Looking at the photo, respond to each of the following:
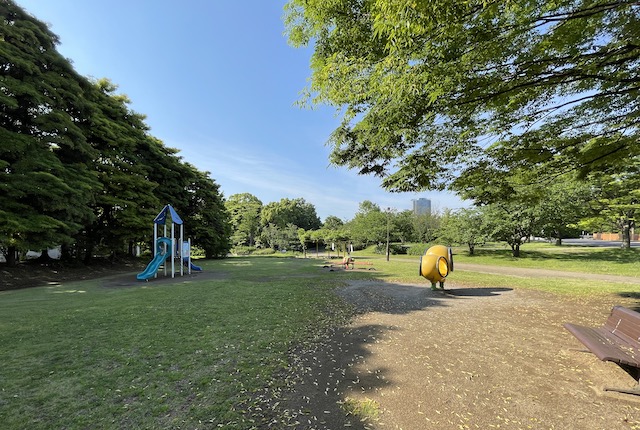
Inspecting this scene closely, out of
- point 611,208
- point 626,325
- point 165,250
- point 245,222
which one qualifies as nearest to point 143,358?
point 626,325

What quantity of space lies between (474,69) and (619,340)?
→ 153 inches

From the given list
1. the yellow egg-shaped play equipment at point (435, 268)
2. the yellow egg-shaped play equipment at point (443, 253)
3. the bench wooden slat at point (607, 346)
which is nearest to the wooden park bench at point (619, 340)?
the bench wooden slat at point (607, 346)

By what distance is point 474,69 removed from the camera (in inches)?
160

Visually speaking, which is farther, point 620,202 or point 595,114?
point 620,202

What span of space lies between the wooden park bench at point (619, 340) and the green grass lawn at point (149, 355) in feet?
11.6

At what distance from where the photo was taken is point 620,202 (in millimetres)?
21047

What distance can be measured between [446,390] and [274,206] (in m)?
53.2

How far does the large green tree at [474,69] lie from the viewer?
3.39 metres

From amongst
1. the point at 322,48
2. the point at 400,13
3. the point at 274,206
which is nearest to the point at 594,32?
the point at 400,13

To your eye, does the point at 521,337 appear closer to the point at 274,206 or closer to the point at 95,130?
the point at 95,130

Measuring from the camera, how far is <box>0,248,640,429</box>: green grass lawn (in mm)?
2801

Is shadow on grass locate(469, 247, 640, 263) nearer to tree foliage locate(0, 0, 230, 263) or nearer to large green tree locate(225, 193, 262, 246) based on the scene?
tree foliage locate(0, 0, 230, 263)

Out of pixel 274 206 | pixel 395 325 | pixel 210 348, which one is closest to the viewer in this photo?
pixel 210 348

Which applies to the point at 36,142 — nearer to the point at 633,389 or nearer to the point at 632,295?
the point at 633,389
